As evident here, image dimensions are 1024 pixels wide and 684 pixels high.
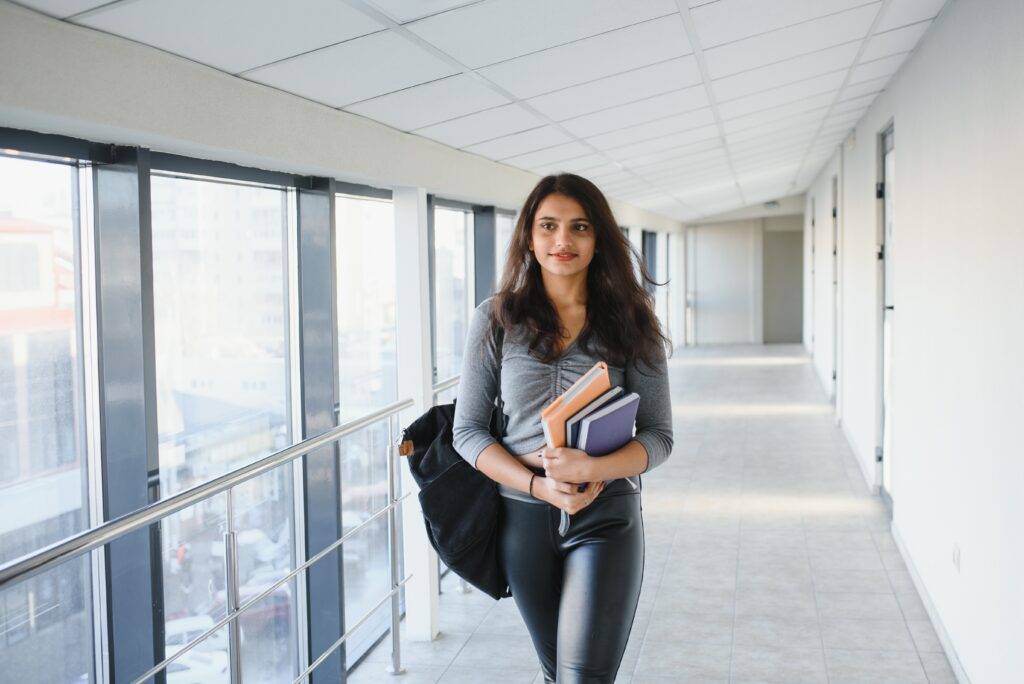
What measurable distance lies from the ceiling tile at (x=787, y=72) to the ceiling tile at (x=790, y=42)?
0.38 feet

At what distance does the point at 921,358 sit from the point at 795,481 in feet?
7.22

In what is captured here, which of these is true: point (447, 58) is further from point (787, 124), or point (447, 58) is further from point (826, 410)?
point (826, 410)

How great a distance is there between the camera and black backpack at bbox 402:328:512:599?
179 centimetres

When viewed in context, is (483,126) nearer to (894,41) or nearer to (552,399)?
(894,41)

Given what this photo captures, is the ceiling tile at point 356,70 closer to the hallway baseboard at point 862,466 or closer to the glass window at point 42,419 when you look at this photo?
the glass window at point 42,419

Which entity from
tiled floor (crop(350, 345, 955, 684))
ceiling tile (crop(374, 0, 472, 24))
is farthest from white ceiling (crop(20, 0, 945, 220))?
tiled floor (crop(350, 345, 955, 684))

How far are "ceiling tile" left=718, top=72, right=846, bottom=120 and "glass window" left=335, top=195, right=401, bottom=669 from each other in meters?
1.76

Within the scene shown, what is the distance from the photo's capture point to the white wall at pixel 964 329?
243cm

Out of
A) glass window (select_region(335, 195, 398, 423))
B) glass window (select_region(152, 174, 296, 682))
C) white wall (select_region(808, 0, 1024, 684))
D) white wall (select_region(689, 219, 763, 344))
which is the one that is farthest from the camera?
white wall (select_region(689, 219, 763, 344))

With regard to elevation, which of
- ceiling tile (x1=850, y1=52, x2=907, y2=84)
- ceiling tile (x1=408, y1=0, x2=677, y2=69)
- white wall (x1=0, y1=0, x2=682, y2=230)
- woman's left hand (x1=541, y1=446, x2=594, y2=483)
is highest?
ceiling tile (x1=850, y1=52, x2=907, y2=84)

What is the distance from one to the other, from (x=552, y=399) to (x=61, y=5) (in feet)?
3.51

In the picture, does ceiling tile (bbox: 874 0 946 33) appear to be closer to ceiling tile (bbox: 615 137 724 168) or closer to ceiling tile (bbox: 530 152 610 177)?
ceiling tile (bbox: 530 152 610 177)

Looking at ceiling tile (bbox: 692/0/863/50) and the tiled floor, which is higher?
ceiling tile (bbox: 692/0/863/50)

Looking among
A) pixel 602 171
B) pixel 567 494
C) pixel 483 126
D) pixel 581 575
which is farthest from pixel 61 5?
pixel 602 171
